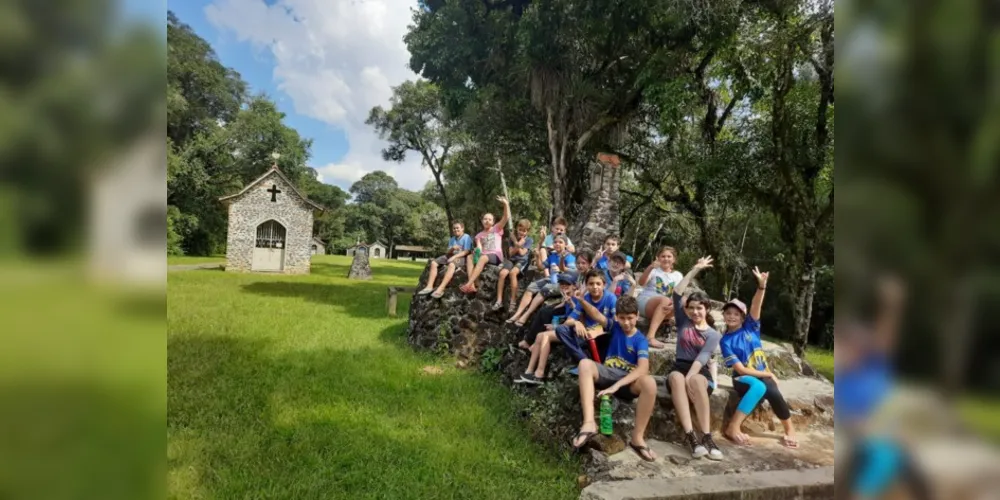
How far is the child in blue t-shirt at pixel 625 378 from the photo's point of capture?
140 inches

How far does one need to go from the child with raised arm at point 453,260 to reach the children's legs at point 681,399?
3544 mm

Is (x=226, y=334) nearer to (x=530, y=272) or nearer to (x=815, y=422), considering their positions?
(x=530, y=272)

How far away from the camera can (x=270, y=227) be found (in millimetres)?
14680


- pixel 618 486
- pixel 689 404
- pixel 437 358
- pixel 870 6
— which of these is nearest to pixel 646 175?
pixel 437 358

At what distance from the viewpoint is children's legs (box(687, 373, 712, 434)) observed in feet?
11.8

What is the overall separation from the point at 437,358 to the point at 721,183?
6.77 meters

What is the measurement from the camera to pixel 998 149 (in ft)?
1.79

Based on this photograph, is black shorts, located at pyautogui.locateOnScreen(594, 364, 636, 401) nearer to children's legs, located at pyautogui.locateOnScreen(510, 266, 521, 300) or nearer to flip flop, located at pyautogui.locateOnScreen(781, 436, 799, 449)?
flip flop, located at pyautogui.locateOnScreen(781, 436, 799, 449)

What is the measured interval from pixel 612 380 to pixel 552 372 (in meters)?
0.96

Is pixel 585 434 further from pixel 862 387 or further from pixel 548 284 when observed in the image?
pixel 862 387

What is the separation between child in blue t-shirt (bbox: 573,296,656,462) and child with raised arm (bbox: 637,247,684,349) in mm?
1046

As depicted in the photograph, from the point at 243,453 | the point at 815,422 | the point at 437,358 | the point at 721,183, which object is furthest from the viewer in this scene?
the point at 721,183

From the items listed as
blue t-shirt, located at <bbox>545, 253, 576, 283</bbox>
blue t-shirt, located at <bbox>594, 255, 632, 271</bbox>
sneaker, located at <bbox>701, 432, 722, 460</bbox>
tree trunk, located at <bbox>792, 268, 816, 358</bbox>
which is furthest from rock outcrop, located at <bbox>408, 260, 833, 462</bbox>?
tree trunk, located at <bbox>792, 268, 816, 358</bbox>

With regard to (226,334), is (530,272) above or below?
above
